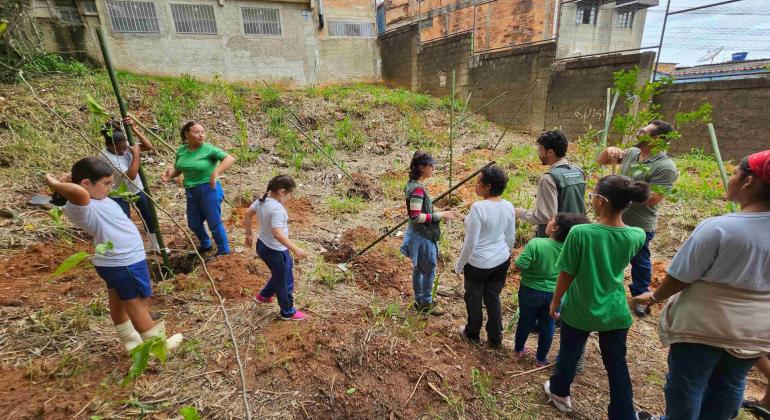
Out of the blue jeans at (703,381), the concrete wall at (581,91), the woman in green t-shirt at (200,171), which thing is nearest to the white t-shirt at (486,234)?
the blue jeans at (703,381)

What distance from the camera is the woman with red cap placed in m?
1.25

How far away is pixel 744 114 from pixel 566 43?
15.9 feet

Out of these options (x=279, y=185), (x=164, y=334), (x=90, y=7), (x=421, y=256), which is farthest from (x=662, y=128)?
(x=90, y=7)

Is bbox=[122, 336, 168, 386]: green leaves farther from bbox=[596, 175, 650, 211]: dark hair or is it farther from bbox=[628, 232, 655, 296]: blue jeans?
bbox=[628, 232, 655, 296]: blue jeans

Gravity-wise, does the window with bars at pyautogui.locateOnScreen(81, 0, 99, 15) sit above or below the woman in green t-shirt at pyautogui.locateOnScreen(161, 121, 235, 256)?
above

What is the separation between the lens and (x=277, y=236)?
7.67 feet

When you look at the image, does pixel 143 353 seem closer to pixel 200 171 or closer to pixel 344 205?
pixel 200 171

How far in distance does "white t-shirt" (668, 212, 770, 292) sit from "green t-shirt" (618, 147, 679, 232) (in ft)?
5.15

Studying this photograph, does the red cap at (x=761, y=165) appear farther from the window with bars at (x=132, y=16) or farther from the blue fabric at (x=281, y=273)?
the window with bars at (x=132, y=16)

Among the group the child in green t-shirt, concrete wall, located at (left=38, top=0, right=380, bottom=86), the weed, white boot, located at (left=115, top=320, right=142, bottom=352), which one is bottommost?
the weed

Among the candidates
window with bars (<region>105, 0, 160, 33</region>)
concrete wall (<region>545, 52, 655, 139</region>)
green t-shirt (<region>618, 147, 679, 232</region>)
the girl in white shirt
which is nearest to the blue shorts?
the girl in white shirt

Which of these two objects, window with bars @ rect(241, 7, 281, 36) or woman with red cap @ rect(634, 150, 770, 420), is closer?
woman with red cap @ rect(634, 150, 770, 420)

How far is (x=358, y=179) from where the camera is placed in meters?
6.41

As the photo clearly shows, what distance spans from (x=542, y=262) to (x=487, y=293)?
0.48 metres
